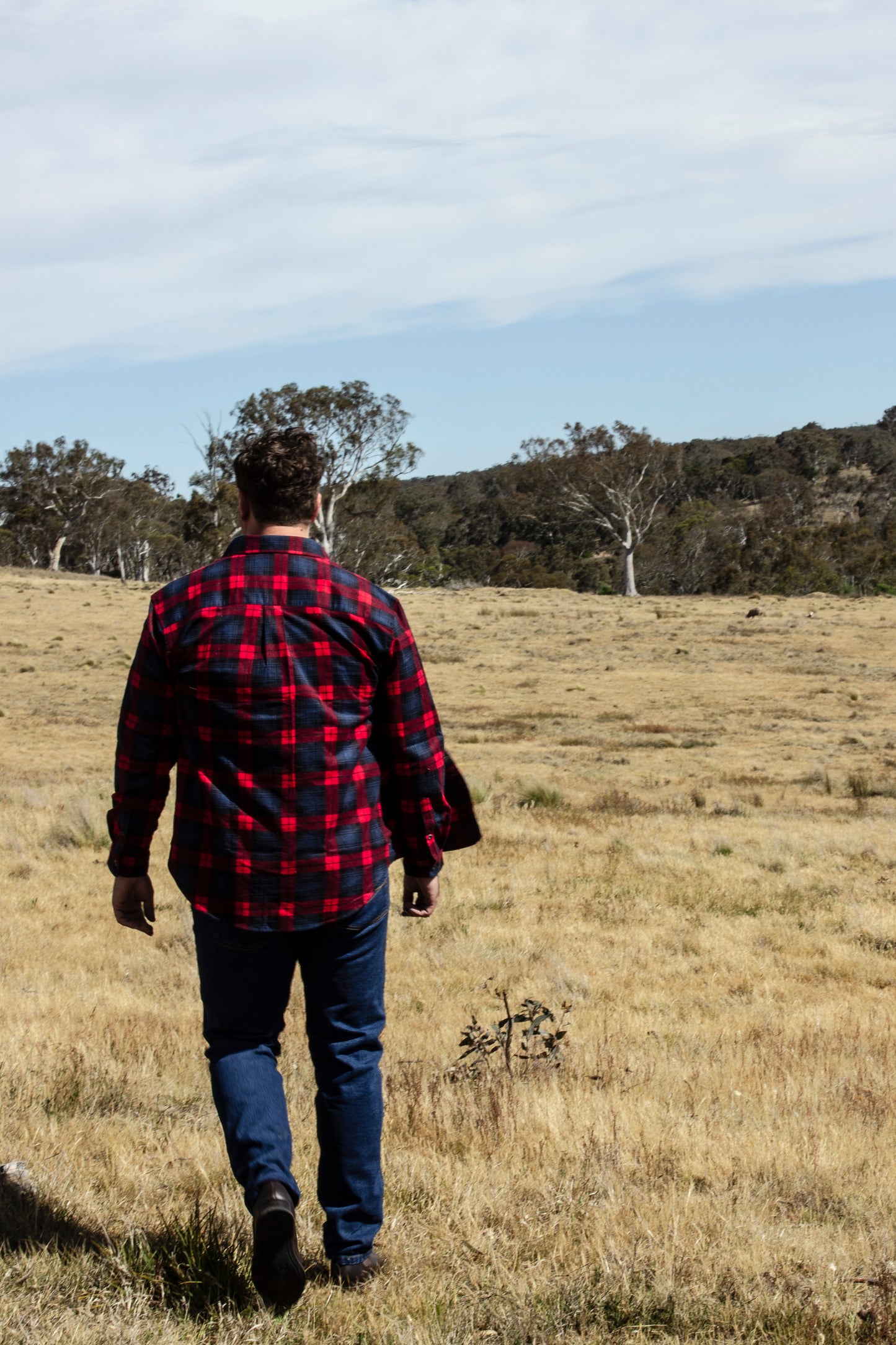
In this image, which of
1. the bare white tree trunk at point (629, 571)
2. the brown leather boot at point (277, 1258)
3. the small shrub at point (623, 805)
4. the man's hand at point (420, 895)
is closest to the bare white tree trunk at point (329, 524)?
the bare white tree trunk at point (629, 571)

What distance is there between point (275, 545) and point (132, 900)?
805 millimetres

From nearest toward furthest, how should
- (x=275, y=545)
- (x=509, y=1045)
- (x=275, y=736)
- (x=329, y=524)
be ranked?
(x=275, y=736)
(x=275, y=545)
(x=509, y=1045)
(x=329, y=524)

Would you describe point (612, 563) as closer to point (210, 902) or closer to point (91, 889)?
point (91, 889)

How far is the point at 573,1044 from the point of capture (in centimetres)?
429

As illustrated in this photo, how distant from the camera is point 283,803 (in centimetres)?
228

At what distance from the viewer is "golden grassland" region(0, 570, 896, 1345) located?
226cm

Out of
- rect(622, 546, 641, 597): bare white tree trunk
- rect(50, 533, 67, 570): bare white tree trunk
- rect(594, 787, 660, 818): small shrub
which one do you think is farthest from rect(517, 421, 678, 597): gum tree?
rect(594, 787, 660, 818): small shrub

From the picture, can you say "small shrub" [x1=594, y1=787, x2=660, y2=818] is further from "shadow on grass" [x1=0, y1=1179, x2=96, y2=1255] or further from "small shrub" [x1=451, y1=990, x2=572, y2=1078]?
"shadow on grass" [x1=0, y1=1179, x2=96, y2=1255]

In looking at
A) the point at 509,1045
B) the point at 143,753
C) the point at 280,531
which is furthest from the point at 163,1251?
the point at 509,1045

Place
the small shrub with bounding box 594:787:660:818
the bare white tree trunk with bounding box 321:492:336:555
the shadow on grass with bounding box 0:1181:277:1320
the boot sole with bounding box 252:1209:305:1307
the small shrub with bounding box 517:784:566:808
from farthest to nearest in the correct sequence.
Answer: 1. the bare white tree trunk with bounding box 321:492:336:555
2. the small shrub with bounding box 517:784:566:808
3. the small shrub with bounding box 594:787:660:818
4. the shadow on grass with bounding box 0:1181:277:1320
5. the boot sole with bounding box 252:1209:305:1307

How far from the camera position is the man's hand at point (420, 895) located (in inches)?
99.0

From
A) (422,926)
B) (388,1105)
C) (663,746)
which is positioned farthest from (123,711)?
(663,746)

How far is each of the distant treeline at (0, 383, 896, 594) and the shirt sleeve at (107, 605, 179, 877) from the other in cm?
4084

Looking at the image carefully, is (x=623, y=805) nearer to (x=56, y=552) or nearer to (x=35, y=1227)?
(x=35, y=1227)
